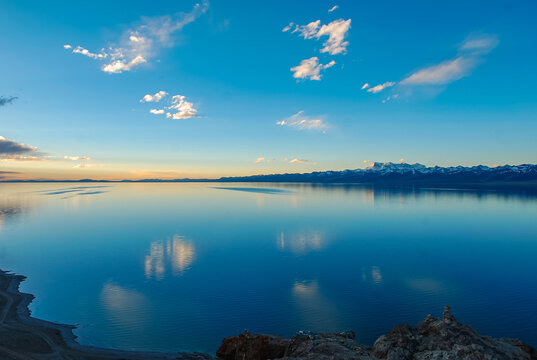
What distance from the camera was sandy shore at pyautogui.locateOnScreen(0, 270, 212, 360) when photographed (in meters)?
10.2

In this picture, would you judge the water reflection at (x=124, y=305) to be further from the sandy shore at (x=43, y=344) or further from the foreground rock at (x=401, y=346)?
the foreground rock at (x=401, y=346)

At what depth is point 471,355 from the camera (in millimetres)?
7742

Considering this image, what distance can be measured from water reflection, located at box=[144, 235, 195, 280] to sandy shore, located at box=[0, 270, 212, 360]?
714 cm

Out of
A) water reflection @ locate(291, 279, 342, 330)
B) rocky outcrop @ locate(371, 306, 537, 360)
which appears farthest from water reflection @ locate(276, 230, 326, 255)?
rocky outcrop @ locate(371, 306, 537, 360)

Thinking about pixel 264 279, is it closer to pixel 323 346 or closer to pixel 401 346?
pixel 323 346

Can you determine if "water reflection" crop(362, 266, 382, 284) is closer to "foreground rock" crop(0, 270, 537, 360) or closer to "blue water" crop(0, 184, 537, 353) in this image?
"blue water" crop(0, 184, 537, 353)

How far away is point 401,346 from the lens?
8984 millimetres

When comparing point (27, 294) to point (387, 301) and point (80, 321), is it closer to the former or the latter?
point (80, 321)

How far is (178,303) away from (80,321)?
431cm

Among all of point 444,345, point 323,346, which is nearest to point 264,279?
point 323,346

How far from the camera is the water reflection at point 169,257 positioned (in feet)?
68.2

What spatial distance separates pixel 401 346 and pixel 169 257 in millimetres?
20009

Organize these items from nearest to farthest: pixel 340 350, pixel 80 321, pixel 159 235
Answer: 1. pixel 340 350
2. pixel 80 321
3. pixel 159 235

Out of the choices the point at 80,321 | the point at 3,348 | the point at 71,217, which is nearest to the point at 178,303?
the point at 80,321
